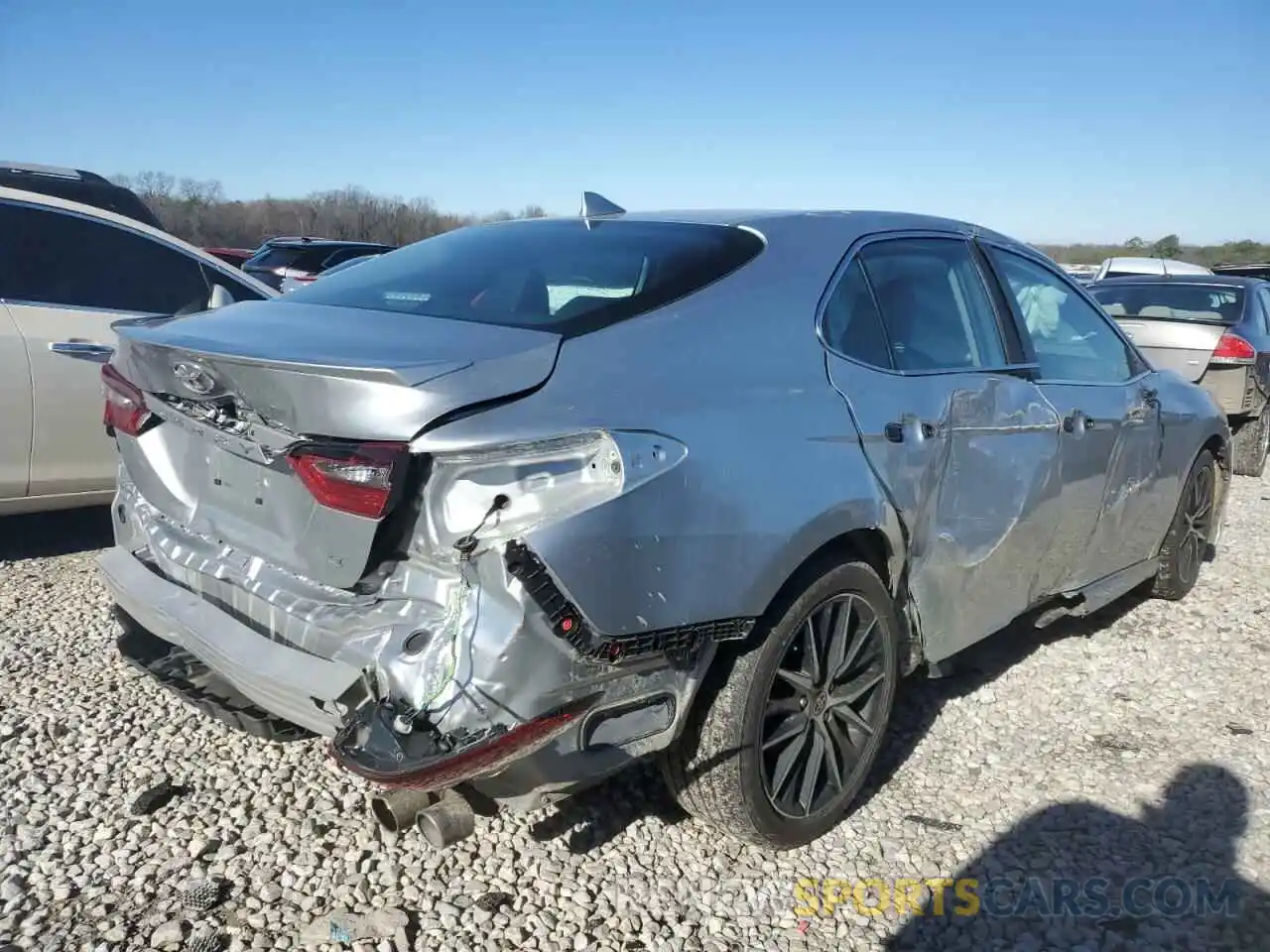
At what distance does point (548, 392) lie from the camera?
7.11 ft

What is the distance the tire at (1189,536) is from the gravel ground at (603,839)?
1.05 metres

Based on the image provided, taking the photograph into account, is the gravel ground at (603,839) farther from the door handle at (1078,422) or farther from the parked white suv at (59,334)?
the door handle at (1078,422)

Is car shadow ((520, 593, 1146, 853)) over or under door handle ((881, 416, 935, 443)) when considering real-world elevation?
under

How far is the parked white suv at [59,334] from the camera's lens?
4.52 m

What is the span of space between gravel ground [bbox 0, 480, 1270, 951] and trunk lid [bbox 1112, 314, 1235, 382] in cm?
506

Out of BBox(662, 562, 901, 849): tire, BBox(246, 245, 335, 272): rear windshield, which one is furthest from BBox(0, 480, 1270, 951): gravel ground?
BBox(246, 245, 335, 272): rear windshield

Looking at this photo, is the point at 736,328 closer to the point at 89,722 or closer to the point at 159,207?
the point at 89,722

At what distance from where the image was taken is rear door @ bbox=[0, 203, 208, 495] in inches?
180

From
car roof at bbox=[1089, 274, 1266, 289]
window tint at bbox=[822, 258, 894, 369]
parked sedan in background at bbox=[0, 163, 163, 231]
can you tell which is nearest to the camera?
window tint at bbox=[822, 258, 894, 369]

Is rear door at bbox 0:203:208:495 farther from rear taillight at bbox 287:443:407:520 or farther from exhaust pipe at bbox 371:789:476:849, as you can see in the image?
exhaust pipe at bbox 371:789:476:849

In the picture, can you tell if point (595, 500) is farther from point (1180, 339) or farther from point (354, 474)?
point (1180, 339)

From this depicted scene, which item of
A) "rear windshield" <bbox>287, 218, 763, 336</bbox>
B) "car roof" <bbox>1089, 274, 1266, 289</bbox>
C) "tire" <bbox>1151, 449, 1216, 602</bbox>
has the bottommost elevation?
"tire" <bbox>1151, 449, 1216, 602</bbox>

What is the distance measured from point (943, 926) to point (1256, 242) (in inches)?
2413

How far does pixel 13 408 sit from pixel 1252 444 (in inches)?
352
